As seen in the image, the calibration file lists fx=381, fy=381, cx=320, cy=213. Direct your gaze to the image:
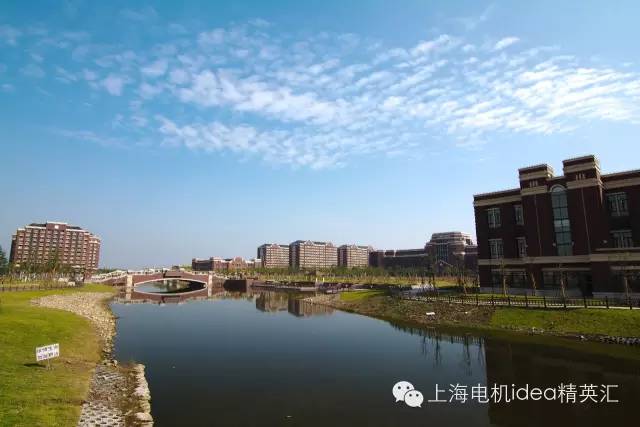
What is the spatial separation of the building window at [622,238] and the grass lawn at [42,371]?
181 ft

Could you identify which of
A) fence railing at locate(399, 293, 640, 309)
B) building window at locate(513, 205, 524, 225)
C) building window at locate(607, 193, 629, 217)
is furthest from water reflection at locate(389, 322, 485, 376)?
building window at locate(607, 193, 629, 217)

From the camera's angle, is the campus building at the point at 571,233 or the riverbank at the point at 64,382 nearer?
the riverbank at the point at 64,382

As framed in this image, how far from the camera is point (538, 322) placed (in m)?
36.2

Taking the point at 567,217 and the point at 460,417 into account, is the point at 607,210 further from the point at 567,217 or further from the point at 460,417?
the point at 460,417

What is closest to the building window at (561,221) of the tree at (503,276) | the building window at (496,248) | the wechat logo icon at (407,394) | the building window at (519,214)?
the building window at (519,214)

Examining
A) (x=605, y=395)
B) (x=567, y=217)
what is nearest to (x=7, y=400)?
(x=605, y=395)

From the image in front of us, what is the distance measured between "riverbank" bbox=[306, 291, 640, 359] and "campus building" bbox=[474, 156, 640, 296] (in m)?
10.0

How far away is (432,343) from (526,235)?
28.4 metres

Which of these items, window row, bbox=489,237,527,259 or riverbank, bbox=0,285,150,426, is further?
window row, bbox=489,237,527,259

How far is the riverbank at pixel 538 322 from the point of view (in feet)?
98.8

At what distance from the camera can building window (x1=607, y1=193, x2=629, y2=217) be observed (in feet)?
153

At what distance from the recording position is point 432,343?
111 ft

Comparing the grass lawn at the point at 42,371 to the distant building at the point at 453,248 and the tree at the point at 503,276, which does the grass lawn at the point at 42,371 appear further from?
the distant building at the point at 453,248

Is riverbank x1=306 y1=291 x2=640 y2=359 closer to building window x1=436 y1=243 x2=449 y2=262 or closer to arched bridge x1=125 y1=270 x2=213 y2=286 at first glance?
arched bridge x1=125 y1=270 x2=213 y2=286
